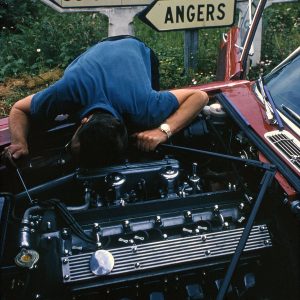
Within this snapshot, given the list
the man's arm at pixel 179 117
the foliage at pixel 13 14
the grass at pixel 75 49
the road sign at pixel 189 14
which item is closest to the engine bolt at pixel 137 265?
the man's arm at pixel 179 117

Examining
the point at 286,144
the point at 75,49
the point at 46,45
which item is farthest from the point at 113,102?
the point at 46,45

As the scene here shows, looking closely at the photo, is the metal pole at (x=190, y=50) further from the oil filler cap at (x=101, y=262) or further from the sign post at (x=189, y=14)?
the oil filler cap at (x=101, y=262)

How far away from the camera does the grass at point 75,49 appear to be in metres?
5.31

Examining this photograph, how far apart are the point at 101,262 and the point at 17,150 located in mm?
977

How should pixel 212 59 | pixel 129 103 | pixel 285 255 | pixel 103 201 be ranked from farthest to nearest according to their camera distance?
pixel 212 59, pixel 129 103, pixel 103 201, pixel 285 255

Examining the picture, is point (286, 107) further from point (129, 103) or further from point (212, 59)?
point (212, 59)

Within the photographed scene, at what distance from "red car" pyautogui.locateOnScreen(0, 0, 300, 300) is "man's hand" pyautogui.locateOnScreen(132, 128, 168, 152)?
54 mm

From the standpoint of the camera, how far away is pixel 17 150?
245cm

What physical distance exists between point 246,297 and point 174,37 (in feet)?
16.2

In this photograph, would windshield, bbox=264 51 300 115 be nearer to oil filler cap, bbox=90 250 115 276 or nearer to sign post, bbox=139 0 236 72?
oil filler cap, bbox=90 250 115 276

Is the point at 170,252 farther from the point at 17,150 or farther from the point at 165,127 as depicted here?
the point at 17,150

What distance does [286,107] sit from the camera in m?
2.43

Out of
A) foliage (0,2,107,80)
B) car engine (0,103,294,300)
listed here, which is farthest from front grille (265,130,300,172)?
foliage (0,2,107,80)

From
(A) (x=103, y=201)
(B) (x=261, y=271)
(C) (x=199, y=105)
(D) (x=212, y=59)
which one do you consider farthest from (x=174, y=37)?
(B) (x=261, y=271)
